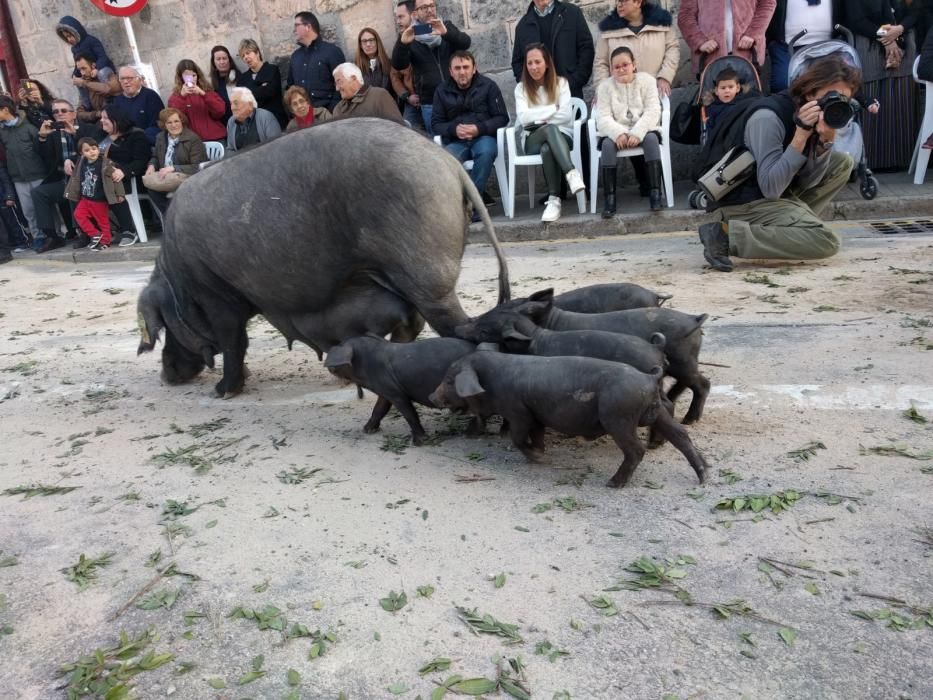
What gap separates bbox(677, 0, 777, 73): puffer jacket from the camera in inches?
327

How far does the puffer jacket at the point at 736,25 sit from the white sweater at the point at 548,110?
4.93 ft

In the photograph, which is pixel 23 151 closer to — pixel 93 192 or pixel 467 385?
pixel 93 192

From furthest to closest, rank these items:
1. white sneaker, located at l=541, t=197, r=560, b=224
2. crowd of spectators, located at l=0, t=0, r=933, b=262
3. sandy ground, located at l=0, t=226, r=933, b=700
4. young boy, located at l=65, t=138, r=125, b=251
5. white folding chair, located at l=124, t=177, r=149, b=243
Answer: white folding chair, located at l=124, t=177, r=149, b=243
young boy, located at l=65, t=138, r=125, b=251
white sneaker, located at l=541, t=197, r=560, b=224
crowd of spectators, located at l=0, t=0, r=933, b=262
sandy ground, located at l=0, t=226, r=933, b=700

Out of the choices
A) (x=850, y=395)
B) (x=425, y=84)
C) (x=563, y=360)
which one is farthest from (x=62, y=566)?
(x=425, y=84)

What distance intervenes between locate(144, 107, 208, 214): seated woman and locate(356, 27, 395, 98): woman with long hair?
2425mm

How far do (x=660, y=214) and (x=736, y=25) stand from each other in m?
2.18

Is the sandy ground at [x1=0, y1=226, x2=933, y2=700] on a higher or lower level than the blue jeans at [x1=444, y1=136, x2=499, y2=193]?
lower

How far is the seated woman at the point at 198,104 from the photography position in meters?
10.6

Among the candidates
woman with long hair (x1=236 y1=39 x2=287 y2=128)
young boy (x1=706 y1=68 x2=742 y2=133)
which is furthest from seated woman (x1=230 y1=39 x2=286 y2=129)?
young boy (x1=706 y1=68 x2=742 y2=133)

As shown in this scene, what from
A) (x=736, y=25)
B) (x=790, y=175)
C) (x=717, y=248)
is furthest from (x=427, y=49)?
(x=790, y=175)

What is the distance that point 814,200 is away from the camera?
647 centimetres

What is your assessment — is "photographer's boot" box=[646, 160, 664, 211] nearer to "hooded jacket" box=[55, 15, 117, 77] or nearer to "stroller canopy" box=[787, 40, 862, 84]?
"stroller canopy" box=[787, 40, 862, 84]

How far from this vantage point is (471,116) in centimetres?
911

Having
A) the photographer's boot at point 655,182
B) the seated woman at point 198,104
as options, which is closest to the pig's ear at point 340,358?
the photographer's boot at point 655,182
